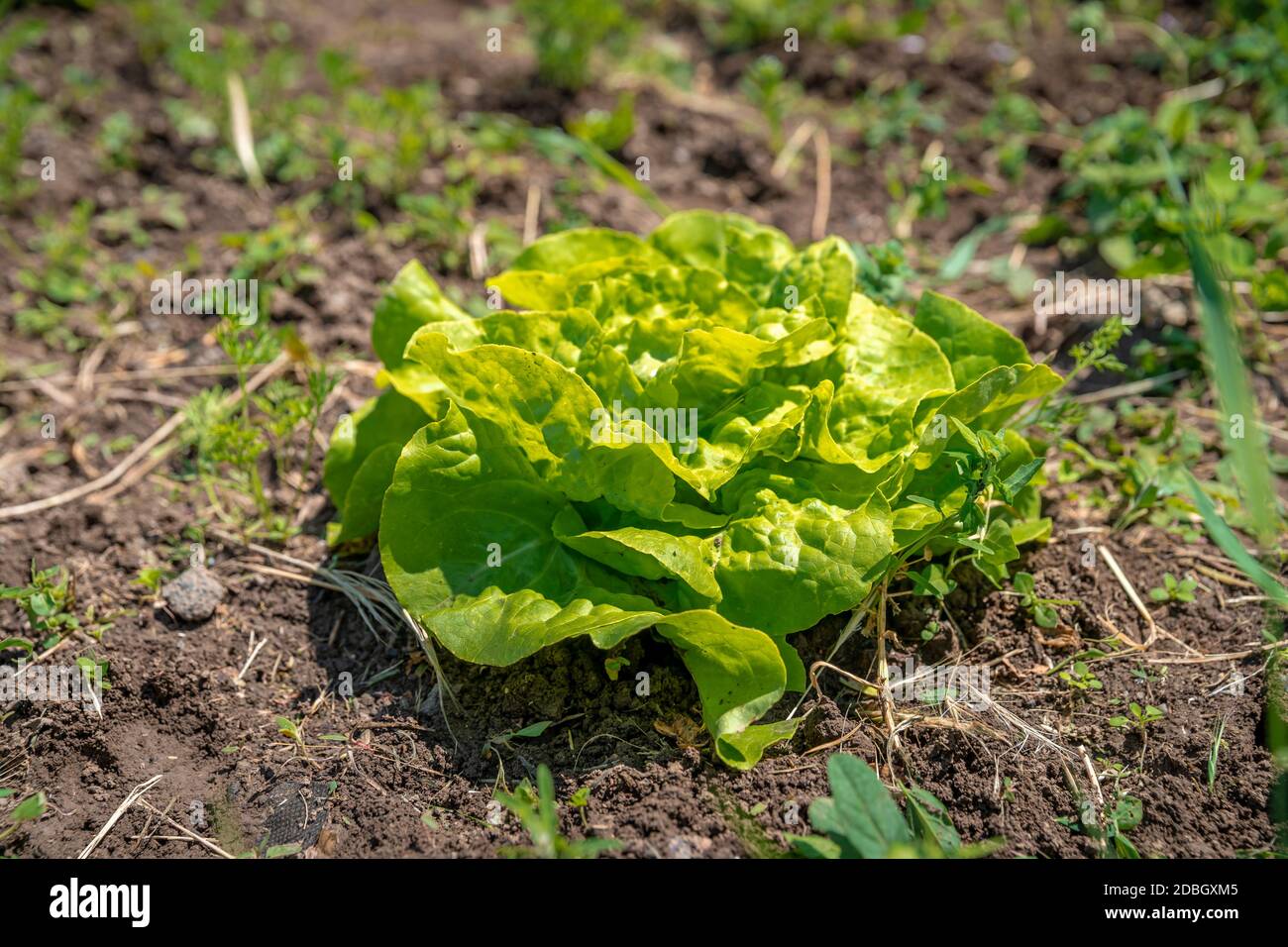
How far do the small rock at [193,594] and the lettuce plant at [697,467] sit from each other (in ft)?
1.55

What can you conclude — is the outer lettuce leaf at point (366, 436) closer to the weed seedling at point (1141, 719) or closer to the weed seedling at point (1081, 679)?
the weed seedling at point (1081, 679)

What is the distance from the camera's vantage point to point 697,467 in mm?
2830

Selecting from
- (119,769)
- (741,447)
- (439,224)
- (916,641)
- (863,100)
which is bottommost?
(119,769)

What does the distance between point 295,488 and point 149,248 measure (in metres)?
1.67

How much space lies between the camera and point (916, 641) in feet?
10.1

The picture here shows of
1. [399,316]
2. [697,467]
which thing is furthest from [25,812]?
[697,467]

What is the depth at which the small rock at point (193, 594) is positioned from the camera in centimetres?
323

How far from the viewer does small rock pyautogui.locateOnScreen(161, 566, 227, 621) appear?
3.23 metres

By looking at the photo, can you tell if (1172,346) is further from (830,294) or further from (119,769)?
(119,769)

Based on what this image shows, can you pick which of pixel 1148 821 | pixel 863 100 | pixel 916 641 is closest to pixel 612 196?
pixel 863 100

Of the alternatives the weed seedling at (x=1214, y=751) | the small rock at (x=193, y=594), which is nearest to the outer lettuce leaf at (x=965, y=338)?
the weed seedling at (x=1214, y=751)

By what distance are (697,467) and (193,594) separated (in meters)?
1.64

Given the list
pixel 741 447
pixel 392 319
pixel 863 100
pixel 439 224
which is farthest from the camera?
pixel 863 100

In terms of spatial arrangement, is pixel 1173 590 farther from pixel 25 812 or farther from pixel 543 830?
pixel 25 812
